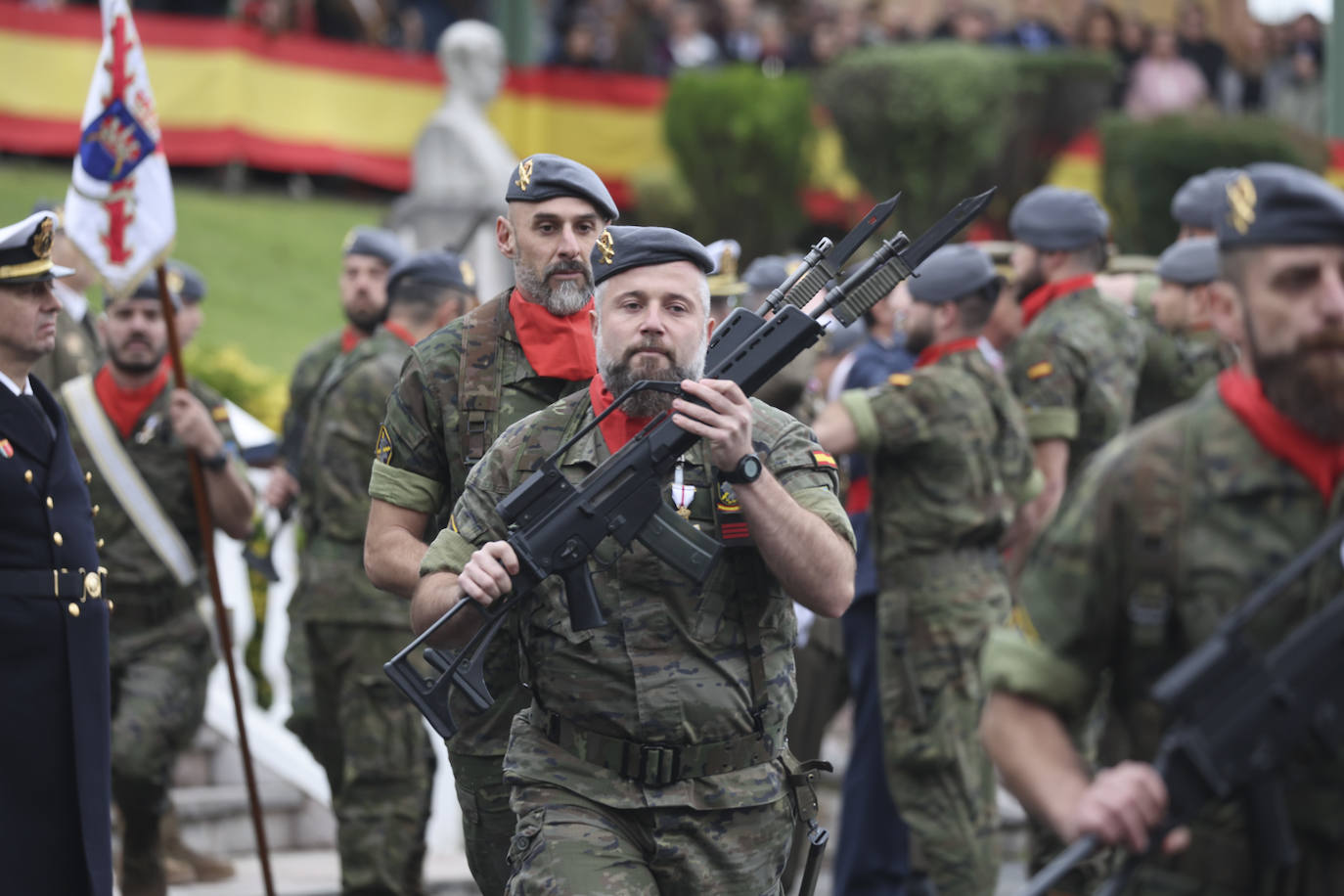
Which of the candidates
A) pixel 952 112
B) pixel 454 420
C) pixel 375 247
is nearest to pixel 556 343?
pixel 454 420

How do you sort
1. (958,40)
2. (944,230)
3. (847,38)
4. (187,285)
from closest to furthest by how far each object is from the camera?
(944,230)
(187,285)
(958,40)
(847,38)

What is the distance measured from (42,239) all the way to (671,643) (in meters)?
2.53

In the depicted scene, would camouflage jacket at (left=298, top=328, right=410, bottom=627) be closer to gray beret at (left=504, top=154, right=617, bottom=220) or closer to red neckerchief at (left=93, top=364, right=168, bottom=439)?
red neckerchief at (left=93, top=364, right=168, bottom=439)

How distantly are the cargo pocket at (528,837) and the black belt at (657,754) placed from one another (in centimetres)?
17

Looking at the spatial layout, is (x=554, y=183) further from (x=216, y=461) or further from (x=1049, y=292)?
(x=1049, y=292)

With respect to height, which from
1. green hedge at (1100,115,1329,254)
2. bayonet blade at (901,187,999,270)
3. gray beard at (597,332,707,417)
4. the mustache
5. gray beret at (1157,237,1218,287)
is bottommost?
the mustache

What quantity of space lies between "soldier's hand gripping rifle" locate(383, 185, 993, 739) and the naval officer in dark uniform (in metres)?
1.53

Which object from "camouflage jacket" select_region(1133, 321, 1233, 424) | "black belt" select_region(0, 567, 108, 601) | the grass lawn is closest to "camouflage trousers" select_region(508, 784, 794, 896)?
"black belt" select_region(0, 567, 108, 601)

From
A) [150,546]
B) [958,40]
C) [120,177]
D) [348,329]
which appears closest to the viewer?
[120,177]

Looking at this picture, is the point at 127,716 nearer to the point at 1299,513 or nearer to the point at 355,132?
the point at 1299,513

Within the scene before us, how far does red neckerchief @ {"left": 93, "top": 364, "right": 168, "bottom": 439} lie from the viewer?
808 cm

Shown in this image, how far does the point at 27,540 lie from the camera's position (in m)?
5.71

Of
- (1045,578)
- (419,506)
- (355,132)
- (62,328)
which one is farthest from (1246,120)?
(1045,578)

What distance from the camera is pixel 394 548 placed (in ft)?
18.1
